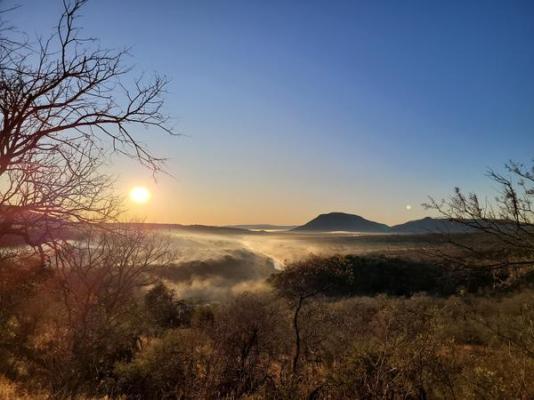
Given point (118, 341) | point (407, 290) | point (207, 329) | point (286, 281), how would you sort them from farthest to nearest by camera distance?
point (286, 281), point (407, 290), point (207, 329), point (118, 341)

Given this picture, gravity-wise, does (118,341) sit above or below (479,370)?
below

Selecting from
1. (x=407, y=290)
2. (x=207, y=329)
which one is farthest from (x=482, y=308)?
(x=207, y=329)

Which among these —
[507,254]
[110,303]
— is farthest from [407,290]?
[507,254]

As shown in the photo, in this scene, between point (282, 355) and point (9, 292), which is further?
point (9, 292)

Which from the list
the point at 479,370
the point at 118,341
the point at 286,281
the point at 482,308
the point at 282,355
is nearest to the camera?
the point at 479,370

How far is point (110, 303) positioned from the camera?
808 inches

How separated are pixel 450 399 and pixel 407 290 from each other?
94.1 ft

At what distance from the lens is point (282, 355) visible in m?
15.6

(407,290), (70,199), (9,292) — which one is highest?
(70,199)

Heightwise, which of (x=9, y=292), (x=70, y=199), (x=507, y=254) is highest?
(x=70, y=199)

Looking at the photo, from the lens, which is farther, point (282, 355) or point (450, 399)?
point (282, 355)

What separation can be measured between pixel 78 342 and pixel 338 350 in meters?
9.22

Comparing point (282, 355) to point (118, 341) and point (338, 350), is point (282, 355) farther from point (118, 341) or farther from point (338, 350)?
point (118, 341)

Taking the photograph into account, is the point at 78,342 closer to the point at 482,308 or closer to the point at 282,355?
the point at 282,355
